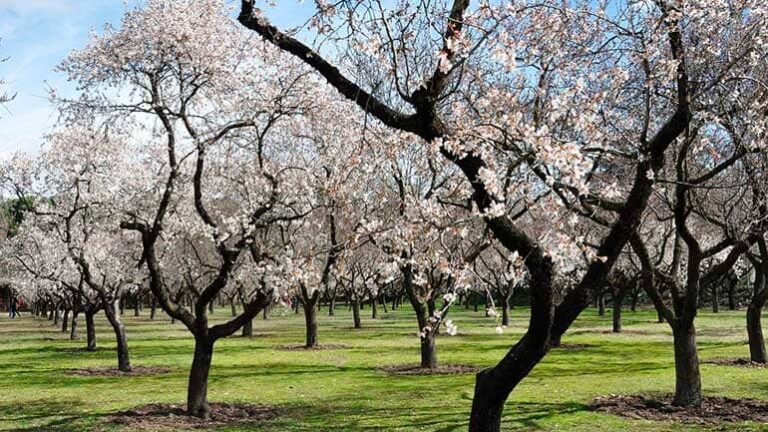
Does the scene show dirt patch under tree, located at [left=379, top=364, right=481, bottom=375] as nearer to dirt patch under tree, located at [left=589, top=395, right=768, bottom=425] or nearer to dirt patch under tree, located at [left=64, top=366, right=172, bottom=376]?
dirt patch under tree, located at [left=589, top=395, right=768, bottom=425]

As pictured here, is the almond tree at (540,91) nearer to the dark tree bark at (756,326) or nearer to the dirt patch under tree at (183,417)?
the dirt patch under tree at (183,417)

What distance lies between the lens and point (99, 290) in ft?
75.2

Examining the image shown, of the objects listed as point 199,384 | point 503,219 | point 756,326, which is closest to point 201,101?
point 199,384

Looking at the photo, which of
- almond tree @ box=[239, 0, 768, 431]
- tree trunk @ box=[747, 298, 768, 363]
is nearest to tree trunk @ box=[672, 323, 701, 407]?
almond tree @ box=[239, 0, 768, 431]

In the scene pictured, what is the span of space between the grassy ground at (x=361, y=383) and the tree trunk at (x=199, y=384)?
1.56 m

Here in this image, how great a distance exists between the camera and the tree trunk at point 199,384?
14.7 metres

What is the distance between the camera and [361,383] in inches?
796

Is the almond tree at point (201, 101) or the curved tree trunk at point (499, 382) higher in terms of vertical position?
the almond tree at point (201, 101)

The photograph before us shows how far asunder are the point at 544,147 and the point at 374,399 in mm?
12106

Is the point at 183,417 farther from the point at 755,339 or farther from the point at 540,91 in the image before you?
the point at 755,339

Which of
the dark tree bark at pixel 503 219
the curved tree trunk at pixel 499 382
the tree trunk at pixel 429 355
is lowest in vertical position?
the tree trunk at pixel 429 355

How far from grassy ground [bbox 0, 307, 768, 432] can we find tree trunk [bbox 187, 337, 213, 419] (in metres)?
1.56

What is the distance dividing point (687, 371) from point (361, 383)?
28.0 feet

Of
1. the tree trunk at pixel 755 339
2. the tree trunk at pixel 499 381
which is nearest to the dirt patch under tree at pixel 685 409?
the tree trunk at pixel 499 381
